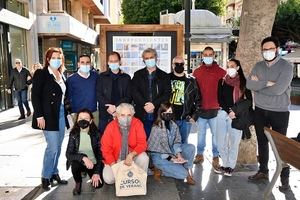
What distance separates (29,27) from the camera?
1573 centimetres

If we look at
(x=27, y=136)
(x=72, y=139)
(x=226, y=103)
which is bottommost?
A: (x=27, y=136)

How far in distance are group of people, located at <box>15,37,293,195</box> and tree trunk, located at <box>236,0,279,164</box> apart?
1.74 ft

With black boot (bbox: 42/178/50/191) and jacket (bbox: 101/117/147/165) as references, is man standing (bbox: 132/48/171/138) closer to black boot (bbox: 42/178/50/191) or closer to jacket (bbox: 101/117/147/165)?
jacket (bbox: 101/117/147/165)

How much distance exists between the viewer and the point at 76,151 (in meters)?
4.93

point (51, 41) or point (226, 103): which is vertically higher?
point (51, 41)

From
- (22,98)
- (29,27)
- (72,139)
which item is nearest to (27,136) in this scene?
(22,98)

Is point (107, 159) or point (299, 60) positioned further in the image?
point (299, 60)

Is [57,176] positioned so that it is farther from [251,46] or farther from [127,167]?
[251,46]

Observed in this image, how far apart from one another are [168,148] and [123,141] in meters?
0.68

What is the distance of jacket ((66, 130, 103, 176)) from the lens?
189 inches

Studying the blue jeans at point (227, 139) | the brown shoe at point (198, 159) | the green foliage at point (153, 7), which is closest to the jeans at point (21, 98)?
the brown shoe at point (198, 159)

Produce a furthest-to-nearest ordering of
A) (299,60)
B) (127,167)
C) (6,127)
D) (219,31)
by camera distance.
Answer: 1. (299,60)
2. (219,31)
3. (6,127)
4. (127,167)

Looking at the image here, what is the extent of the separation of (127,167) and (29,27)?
12.6 m

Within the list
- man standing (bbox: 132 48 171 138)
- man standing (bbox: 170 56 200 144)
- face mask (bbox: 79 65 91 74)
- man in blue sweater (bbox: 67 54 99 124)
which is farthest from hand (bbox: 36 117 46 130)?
man standing (bbox: 170 56 200 144)
